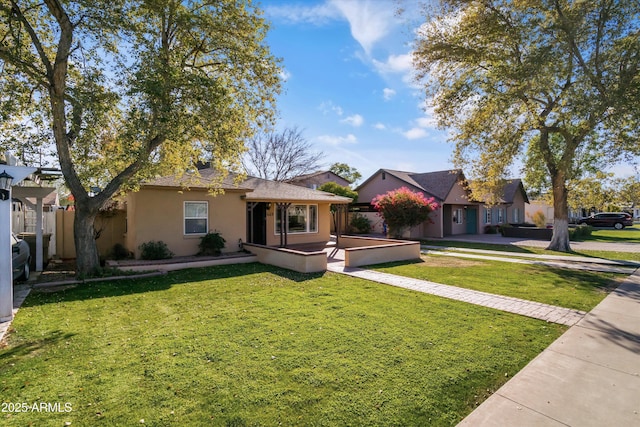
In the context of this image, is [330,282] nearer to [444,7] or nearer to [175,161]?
[175,161]

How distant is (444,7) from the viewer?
14.6m

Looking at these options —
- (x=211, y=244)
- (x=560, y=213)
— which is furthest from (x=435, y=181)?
(x=211, y=244)

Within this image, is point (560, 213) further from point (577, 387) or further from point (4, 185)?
point (4, 185)

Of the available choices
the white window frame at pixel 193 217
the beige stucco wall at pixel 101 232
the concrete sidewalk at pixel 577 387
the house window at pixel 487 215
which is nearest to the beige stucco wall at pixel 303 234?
the white window frame at pixel 193 217

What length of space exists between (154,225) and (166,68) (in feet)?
19.3

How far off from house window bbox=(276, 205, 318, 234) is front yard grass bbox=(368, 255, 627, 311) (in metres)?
6.07

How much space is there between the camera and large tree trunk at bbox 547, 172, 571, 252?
52.5 ft

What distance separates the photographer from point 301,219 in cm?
1694

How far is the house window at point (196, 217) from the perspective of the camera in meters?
12.7

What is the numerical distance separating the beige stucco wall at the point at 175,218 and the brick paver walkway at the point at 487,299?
5.79 m

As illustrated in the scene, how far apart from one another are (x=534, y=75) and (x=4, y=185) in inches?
Answer: 641

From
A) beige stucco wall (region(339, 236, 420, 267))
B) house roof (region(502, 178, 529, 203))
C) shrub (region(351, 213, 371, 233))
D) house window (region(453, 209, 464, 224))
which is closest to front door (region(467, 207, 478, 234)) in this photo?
house window (region(453, 209, 464, 224))

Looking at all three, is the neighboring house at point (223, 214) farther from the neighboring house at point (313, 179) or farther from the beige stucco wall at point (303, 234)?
the neighboring house at point (313, 179)

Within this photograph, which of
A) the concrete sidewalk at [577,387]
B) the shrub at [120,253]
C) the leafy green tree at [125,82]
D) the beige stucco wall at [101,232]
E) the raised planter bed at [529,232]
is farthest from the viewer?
the raised planter bed at [529,232]
